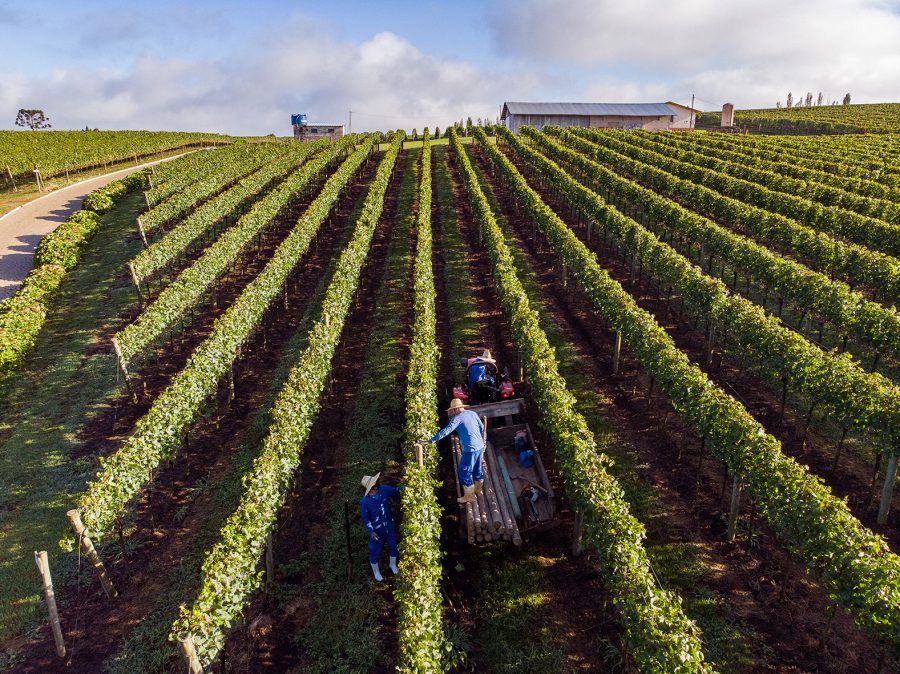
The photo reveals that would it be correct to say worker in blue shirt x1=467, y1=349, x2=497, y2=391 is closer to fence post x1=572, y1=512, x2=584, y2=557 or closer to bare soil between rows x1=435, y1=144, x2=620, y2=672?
bare soil between rows x1=435, y1=144, x2=620, y2=672

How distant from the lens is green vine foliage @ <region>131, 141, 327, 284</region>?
80.4ft

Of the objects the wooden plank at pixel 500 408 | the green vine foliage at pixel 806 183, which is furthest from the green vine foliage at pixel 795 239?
the wooden plank at pixel 500 408

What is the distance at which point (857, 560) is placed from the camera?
8398mm

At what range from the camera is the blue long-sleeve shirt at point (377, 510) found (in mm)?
10375

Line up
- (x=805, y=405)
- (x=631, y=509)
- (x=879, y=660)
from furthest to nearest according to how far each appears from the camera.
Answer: (x=805, y=405) → (x=631, y=509) → (x=879, y=660)

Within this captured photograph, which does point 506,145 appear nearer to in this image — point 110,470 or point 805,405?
point 805,405

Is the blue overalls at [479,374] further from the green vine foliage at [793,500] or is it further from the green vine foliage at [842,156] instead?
the green vine foliage at [842,156]

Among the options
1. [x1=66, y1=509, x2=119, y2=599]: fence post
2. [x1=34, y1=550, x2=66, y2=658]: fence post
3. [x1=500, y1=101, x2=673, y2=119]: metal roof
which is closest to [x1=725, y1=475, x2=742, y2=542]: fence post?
[x1=66, y1=509, x2=119, y2=599]: fence post

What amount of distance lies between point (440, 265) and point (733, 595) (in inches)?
832

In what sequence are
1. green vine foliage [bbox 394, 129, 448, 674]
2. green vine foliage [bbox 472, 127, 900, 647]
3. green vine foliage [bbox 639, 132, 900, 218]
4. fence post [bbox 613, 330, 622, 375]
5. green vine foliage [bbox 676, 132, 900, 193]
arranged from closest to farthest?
green vine foliage [bbox 394, 129, 448, 674]
green vine foliage [bbox 472, 127, 900, 647]
fence post [bbox 613, 330, 622, 375]
green vine foliage [bbox 639, 132, 900, 218]
green vine foliage [bbox 676, 132, 900, 193]

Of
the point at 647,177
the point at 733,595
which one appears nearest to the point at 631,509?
the point at 733,595

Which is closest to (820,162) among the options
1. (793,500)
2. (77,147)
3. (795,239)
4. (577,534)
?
(795,239)

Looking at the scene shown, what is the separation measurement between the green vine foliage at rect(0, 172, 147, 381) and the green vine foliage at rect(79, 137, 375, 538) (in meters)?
7.62

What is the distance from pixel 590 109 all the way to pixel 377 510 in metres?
85.8
